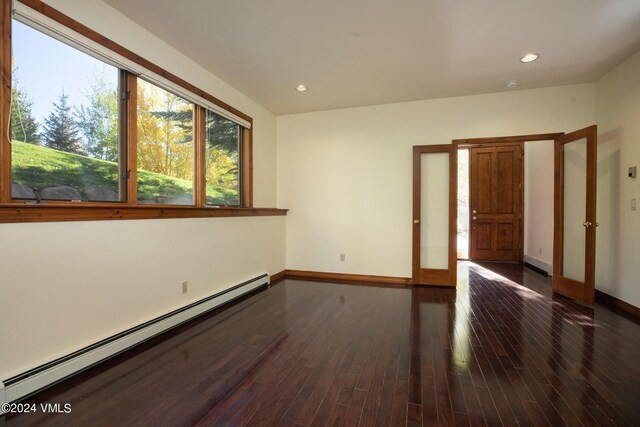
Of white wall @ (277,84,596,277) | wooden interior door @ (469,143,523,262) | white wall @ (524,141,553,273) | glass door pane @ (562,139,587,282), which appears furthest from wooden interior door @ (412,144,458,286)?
wooden interior door @ (469,143,523,262)

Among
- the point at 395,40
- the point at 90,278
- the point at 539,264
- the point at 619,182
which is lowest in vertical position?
the point at 539,264

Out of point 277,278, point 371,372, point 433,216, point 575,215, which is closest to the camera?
point 371,372

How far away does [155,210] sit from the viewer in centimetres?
256

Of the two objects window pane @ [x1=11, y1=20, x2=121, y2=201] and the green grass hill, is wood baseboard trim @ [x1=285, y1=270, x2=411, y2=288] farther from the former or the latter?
window pane @ [x1=11, y1=20, x2=121, y2=201]

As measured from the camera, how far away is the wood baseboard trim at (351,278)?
14.4 feet

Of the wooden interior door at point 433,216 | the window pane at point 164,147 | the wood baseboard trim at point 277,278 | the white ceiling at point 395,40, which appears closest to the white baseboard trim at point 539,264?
the wooden interior door at point 433,216

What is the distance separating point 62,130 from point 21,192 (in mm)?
518

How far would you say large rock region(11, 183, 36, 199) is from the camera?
1.80 m

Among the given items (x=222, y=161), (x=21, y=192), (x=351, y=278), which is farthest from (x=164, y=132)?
(x=351, y=278)

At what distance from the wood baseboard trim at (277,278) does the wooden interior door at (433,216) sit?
7.03 ft

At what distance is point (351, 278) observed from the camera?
183 inches

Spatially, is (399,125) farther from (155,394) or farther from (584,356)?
(155,394)

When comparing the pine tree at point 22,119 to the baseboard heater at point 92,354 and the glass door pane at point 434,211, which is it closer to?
the baseboard heater at point 92,354

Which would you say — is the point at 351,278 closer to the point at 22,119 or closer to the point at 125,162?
the point at 125,162
